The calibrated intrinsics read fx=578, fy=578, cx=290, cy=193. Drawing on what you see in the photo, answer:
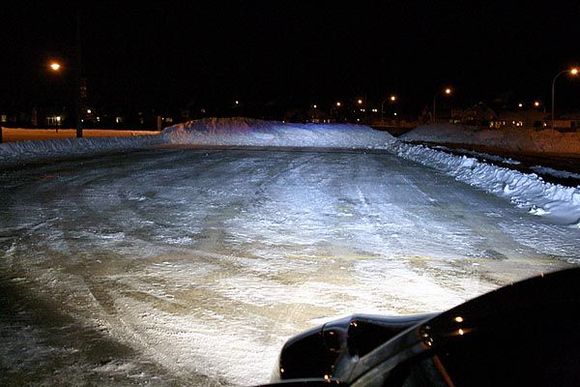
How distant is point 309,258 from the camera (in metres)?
8.00

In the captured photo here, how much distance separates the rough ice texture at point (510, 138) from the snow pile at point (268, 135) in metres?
8.63

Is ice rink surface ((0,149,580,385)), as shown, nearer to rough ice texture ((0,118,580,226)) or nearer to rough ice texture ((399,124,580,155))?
rough ice texture ((0,118,580,226))

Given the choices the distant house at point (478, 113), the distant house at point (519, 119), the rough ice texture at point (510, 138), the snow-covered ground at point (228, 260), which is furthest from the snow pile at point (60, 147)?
the distant house at point (478, 113)

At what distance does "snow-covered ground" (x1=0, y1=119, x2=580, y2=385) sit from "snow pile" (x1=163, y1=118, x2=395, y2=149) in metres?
25.9

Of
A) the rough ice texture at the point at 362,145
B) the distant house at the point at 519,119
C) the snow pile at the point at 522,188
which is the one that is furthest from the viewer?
the distant house at the point at 519,119

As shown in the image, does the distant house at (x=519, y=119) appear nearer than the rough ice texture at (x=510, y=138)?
No

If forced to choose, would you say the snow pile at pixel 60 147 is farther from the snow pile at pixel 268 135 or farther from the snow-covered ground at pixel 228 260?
the snow-covered ground at pixel 228 260

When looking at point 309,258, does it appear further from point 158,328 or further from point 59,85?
point 59,85

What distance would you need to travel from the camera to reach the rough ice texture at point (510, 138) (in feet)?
127


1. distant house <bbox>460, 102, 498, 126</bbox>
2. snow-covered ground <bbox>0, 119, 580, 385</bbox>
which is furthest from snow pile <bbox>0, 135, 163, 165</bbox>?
distant house <bbox>460, 102, 498, 126</bbox>

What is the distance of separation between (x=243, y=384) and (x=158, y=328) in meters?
1.39

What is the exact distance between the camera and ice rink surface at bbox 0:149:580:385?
188 inches

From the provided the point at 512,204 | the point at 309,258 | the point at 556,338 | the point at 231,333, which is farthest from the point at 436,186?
the point at 556,338

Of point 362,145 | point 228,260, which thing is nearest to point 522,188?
point 228,260
